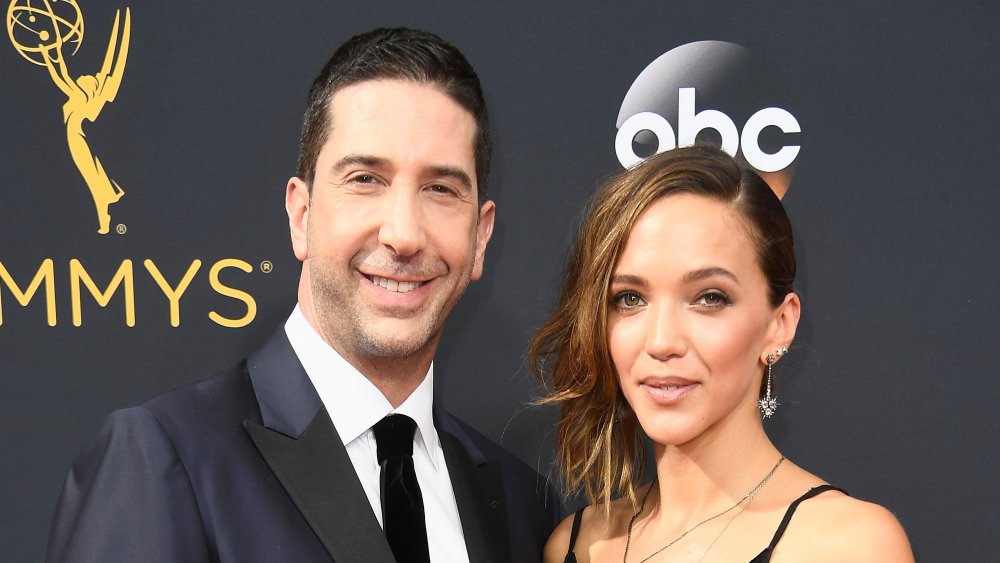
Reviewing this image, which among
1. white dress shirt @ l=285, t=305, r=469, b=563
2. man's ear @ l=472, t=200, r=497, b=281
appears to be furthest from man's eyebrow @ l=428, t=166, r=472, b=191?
white dress shirt @ l=285, t=305, r=469, b=563

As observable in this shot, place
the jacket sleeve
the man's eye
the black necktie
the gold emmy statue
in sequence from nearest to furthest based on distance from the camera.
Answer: the jacket sleeve < the black necktie < the man's eye < the gold emmy statue

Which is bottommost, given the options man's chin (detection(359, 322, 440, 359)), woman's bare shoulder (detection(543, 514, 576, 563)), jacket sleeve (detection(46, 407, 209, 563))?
woman's bare shoulder (detection(543, 514, 576, 563))

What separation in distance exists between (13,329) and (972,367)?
2319mm

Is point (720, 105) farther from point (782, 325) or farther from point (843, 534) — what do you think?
point (843, 534)

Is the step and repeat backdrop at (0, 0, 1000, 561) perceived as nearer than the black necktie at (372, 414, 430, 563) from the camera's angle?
No

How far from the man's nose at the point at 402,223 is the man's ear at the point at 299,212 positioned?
0.20m

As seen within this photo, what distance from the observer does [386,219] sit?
1.97m

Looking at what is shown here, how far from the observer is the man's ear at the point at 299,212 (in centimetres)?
209

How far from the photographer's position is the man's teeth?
6.56 ft

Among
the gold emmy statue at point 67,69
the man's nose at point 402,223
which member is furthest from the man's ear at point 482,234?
the gold emmy statue at point 67,69

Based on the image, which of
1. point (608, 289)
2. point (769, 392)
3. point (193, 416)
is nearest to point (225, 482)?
point (193, 416)

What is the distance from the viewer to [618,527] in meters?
2.28

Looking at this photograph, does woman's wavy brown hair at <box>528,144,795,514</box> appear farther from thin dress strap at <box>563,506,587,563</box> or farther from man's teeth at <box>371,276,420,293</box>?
man's teeth at <box>371,276,420,293</box>

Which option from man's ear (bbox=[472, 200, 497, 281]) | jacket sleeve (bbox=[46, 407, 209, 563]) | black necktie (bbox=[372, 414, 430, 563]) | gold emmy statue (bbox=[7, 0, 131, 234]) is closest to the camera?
jacket sleeve (bbox=[46, 407, 209, 563])
